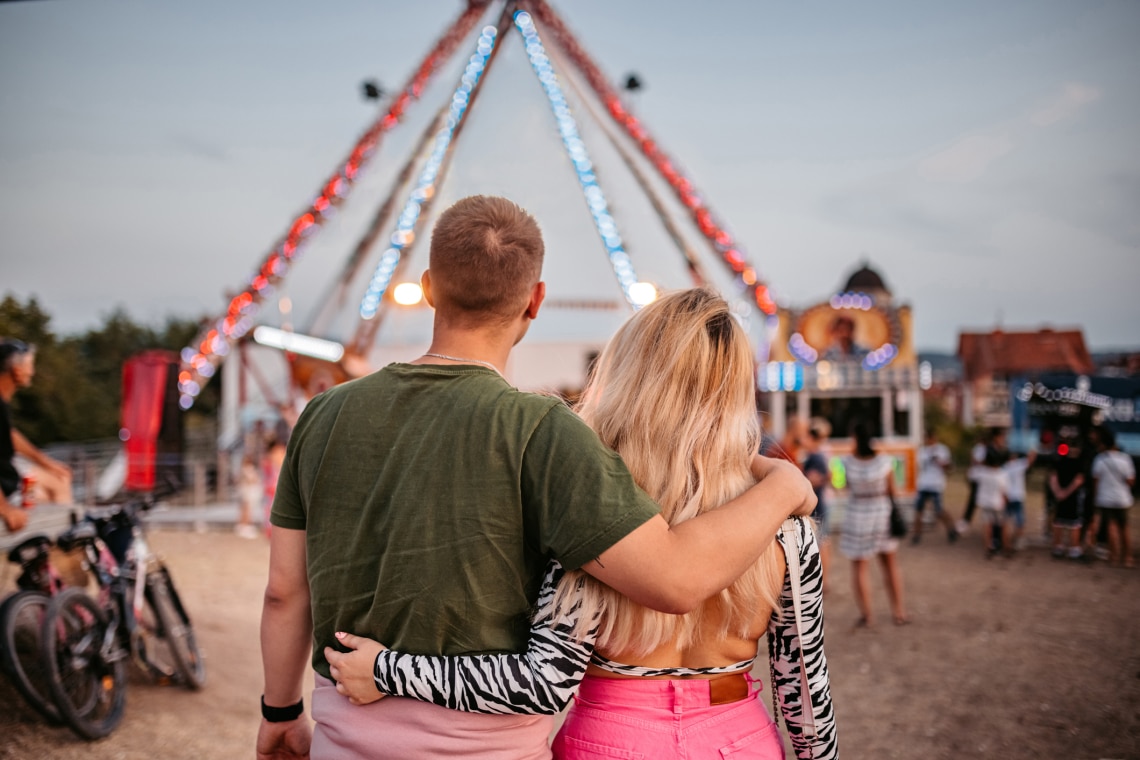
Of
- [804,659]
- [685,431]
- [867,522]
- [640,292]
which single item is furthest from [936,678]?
[640,292]

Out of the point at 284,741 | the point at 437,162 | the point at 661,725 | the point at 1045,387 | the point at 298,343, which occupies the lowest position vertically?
the point at 284,741

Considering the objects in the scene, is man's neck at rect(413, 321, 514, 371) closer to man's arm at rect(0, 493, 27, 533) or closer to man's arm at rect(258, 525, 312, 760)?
man's arm at rect(258, 525, 312, 760)

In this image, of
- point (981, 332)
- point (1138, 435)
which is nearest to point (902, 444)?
point (1138, 435)

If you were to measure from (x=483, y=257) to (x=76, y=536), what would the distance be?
3.84 metres

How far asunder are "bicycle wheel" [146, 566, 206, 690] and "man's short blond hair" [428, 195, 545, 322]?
3.93m

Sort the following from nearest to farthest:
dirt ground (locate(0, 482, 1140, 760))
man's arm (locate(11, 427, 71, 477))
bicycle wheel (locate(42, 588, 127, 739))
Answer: bicycle wheel (locate(42, 588, 127, 739)) < dirt ground (locate(0, 482, 1140, 760)) < man's arm (locate(11, 427, 71, 477))

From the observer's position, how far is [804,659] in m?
1.66

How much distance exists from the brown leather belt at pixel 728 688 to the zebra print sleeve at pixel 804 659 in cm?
14

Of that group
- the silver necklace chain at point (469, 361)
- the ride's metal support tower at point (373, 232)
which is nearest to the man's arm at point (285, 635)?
the silver necklace chain at point (469, 361)

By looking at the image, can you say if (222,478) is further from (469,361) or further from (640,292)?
(469,361)

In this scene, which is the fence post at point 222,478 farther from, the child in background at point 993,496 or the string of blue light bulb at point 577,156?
the child in background at point 993,496

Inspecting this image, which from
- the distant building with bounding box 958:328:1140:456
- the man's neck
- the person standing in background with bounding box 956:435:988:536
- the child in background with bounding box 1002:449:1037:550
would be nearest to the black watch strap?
the man's neck

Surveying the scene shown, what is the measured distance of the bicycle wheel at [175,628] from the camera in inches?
177

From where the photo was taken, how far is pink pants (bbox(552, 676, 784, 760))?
1.52 metres
